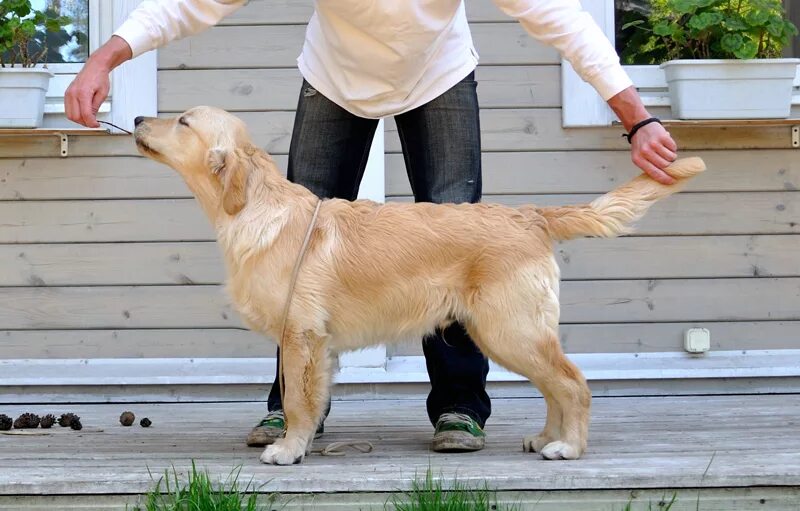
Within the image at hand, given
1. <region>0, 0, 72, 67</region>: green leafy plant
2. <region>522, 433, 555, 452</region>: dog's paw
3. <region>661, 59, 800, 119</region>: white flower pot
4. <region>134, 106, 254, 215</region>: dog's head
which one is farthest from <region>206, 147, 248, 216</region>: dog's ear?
<region>661, 59, 800, 119</region>: white flower pot

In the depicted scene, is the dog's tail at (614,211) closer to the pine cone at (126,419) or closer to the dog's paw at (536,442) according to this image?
the dog's paw at (536,442)

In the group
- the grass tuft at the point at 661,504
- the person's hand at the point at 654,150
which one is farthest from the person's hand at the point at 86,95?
the grass tuft at the point at 661,504

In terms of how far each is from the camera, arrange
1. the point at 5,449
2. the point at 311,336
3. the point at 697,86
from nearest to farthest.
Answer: the point at 311,336
the point at 5,449
the point at 697,86

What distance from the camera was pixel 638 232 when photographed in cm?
442

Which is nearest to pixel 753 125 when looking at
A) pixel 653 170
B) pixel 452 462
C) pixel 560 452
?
pixel 653 170

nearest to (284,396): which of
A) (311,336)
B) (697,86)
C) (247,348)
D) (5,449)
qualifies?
(311,336)

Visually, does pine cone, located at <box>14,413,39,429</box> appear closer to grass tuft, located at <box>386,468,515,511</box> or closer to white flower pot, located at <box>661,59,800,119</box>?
grass tuft, located at <box>386,468,515,511</box>

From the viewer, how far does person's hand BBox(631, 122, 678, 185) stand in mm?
2703

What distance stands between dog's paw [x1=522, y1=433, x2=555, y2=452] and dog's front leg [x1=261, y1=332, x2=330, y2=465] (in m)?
0.62

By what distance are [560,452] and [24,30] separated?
2.77 m

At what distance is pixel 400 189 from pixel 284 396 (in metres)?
1.72

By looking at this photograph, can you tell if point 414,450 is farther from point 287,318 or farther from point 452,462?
point 287,318

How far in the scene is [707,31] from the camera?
165 inches

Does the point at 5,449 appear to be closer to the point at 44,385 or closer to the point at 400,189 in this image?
the point at 44,385
